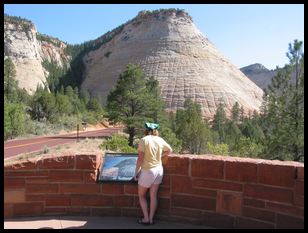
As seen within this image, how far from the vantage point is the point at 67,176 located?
5863mm

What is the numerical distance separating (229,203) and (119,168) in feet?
5.12

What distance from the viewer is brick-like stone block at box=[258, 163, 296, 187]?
192 inches

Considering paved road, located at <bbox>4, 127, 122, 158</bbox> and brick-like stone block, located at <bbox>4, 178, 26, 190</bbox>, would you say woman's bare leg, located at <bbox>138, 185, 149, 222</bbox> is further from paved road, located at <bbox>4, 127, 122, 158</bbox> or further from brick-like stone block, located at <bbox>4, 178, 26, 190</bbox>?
paved road, located at <bbox>4, 127, 122, 158</bbox>

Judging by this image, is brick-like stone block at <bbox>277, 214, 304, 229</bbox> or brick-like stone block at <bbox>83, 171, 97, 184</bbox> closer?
brick-like stone block at <bbox>277, 214, 304, 229</bbox>

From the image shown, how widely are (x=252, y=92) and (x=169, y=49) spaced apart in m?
22.1

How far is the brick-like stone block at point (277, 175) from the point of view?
4.87 metres

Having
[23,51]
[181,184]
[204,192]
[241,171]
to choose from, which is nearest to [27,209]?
[181,184]

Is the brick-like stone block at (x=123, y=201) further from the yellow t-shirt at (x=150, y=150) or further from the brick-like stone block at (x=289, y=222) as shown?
the brick-like stone block at (x=289, y=222)

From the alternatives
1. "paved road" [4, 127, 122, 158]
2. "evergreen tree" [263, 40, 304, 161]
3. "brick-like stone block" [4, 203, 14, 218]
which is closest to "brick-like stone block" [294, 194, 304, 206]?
"brick-like stone block" [4, 203, 14, 218]

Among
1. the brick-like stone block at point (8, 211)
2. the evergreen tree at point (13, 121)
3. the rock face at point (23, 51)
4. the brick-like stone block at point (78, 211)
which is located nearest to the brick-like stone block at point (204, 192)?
the brick-like stone block at point (78, 211)

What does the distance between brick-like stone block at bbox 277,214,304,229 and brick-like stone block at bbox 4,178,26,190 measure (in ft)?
11.0

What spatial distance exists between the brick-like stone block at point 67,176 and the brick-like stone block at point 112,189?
0.35 meters
